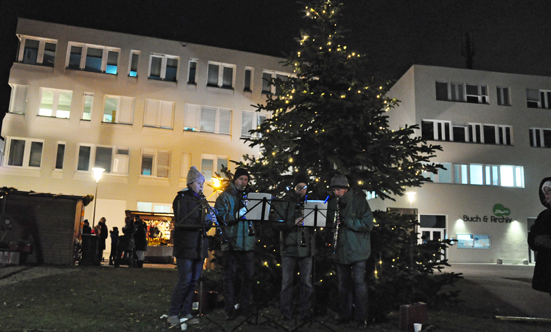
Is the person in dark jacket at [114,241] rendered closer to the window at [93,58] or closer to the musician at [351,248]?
the window at [93,58]

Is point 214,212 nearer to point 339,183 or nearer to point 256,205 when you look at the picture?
point 256,205

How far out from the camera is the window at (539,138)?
3575 cm

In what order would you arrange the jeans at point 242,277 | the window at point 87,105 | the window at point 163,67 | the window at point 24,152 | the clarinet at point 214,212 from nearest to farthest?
1. the clarinet at point 214,212
2. the jeans at point 242,277
3. the window at point 24,152
4. the window at point 87,105
5. the window at point 163,67

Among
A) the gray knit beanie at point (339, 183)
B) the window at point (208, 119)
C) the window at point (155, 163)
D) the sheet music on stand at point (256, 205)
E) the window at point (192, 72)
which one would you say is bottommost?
the sheet music on stand at point (256, 205)

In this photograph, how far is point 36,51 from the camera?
30281 mm

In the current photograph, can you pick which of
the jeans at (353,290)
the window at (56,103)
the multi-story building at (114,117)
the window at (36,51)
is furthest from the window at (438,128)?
the jeans at (353,290)

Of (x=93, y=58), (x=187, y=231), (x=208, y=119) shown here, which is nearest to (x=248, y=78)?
(x=208, y=119)

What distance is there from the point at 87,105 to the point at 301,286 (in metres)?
27.2

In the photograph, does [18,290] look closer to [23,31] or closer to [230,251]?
[230,251]

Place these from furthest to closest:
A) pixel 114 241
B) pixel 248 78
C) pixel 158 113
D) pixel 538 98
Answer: pixel 538 98
pixel 248 78
pixel 158 113
pixel 114 241

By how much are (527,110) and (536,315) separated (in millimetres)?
31425

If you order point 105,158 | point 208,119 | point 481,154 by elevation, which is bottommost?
point 105,158

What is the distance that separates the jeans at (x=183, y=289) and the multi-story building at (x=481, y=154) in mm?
27955

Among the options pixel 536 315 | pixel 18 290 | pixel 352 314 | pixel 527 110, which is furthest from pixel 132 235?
pixel 527 110
